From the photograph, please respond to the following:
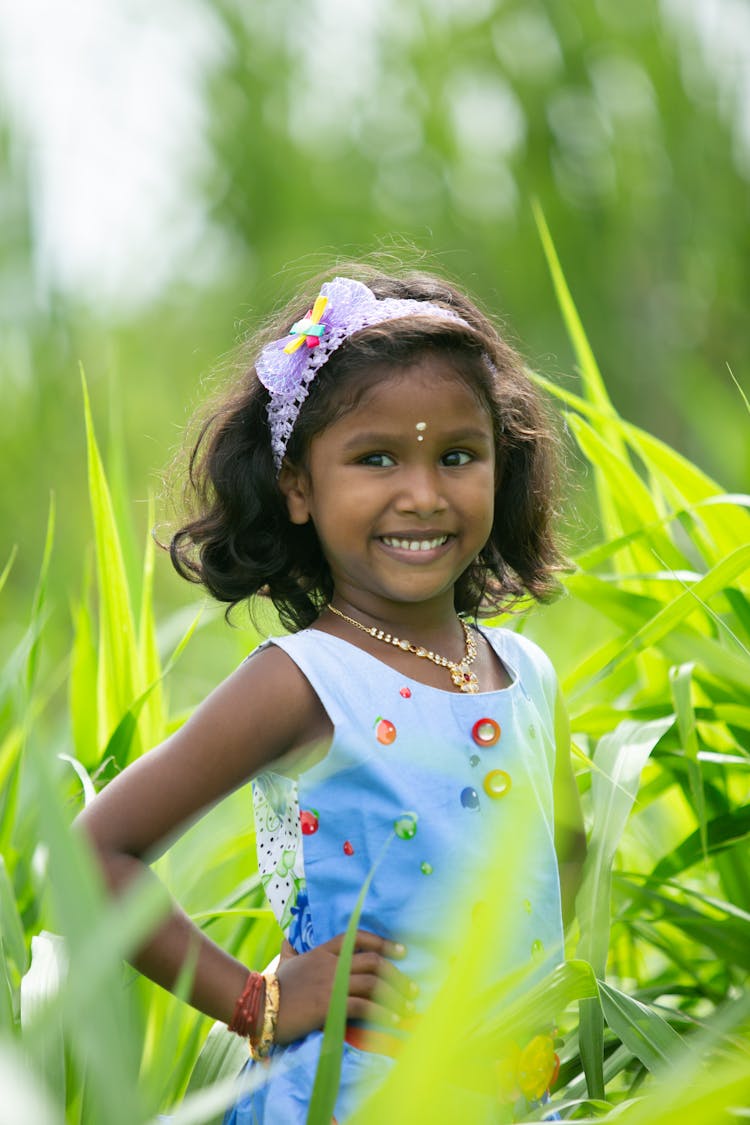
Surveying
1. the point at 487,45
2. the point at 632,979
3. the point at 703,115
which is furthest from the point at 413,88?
the point at 632,979

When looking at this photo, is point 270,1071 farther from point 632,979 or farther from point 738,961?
point 632,979

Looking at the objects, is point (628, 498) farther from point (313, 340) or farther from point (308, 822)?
point (308, 822)

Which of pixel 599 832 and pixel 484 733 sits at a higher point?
pixel 484 733

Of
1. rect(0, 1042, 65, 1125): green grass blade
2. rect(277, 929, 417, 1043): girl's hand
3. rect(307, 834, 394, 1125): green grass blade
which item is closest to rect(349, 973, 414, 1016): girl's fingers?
rect(277, 929, 417, 1043): girl's hand

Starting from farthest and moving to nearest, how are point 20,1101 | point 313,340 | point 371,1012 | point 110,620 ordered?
point 110,620
point 313,340
point 371,1012
point 20,1101

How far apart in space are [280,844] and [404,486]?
342mm

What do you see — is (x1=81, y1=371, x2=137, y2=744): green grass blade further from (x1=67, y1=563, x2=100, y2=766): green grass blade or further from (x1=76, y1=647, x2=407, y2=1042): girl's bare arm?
(x1=76, y1=647, x2=407, y2=1042): girl's bare arm

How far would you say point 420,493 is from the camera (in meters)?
1.27

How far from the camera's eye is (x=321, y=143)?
9789 millimetres

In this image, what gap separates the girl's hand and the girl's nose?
1.23 feet

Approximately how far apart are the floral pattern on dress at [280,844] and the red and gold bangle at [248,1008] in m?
0.07

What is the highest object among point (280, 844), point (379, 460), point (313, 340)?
point (313, 340)

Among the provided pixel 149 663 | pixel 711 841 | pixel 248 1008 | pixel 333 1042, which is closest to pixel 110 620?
pixel 149 663

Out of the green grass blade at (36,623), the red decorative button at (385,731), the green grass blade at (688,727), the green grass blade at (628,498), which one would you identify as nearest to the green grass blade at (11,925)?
the green grass blade at (36,623)
